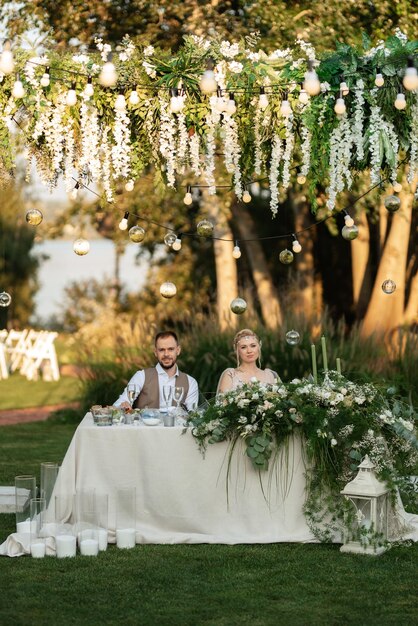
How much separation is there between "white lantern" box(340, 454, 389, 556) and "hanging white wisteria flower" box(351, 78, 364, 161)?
1.84 metres

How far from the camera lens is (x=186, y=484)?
5.99 metres

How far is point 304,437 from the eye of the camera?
19.5 ft

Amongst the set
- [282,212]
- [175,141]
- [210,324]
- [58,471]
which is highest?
[282,212]

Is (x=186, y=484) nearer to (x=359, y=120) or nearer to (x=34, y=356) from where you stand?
(x=359, y=120)

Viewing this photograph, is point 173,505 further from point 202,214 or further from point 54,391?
point 54,391

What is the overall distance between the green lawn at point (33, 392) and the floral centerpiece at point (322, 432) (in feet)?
25.6

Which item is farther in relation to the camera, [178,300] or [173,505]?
[178,300]

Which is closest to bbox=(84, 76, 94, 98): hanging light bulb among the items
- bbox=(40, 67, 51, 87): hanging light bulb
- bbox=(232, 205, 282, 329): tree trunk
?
bbox=(40, 67, 51, 87): hanging light bulb

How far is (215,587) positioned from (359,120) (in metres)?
2.86

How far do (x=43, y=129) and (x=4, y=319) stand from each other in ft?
55.1

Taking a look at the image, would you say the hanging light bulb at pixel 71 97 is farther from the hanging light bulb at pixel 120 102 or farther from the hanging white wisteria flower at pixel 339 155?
the hanging white wisteria flower at pixel 339 155

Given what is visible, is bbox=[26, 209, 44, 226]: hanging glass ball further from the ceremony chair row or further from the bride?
the ceremony chair row

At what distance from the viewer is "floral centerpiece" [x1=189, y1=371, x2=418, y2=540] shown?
5852 mm

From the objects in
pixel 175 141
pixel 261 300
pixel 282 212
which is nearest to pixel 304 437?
pixel 175 141
